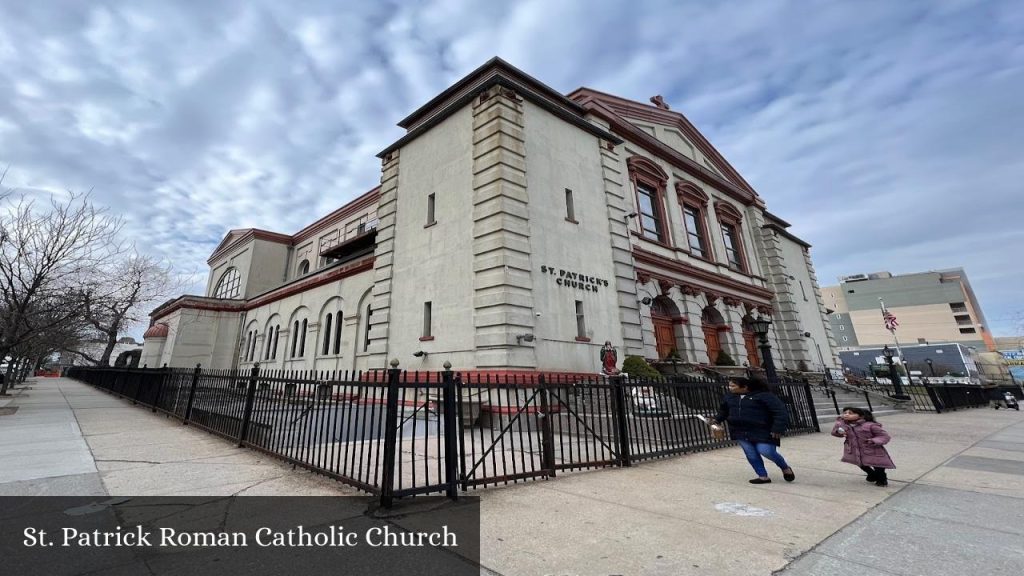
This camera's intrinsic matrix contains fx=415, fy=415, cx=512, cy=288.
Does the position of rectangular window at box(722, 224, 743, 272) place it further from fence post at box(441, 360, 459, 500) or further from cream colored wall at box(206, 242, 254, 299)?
cream colored wall at box(206, 242, 254, 299)

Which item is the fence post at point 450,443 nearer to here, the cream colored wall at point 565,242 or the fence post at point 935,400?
the cream colored wall at point 565,242

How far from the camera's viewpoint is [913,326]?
89.4m

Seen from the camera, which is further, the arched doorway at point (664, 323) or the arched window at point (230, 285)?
the arched window at point (230, 285)

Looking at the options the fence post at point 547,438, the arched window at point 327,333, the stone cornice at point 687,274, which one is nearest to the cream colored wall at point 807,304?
the stone cornice at point 687,274

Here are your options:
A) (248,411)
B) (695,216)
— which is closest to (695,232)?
(695,216)

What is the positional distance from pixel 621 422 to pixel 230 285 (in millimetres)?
43539

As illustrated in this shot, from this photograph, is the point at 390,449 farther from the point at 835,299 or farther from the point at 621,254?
the point at 835,299

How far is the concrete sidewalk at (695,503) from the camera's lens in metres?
3.11

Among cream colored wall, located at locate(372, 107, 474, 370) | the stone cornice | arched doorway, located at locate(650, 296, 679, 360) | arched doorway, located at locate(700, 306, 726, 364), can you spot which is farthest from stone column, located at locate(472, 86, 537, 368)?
arched doorway, located at locate(700, 306, 726, 364)

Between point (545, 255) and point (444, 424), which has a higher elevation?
point (545, 255)

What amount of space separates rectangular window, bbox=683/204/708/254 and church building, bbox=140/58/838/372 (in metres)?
0.14

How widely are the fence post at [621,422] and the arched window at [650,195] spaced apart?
14452 mm

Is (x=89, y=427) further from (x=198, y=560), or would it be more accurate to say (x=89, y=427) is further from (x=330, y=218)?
(x=330, y=218)

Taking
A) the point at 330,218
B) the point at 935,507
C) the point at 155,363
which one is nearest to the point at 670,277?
the point at 935,507
